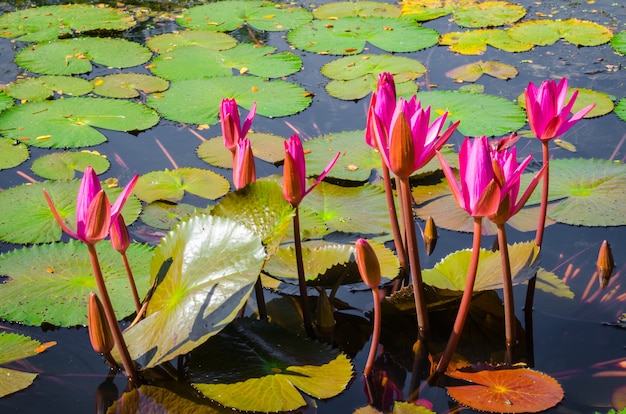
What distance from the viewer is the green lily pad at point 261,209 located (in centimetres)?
225

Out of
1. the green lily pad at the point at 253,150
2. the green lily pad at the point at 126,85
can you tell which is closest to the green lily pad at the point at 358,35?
the green lily pad at the point at 126,85

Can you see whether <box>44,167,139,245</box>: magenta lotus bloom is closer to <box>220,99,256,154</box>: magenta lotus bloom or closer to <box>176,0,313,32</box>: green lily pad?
<box>220,99,256,154</box>: magenta lotus bloom

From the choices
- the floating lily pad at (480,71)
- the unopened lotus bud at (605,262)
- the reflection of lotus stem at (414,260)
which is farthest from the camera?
the floating lily pad at (480,71)

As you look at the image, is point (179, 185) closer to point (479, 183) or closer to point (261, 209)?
point (261, 209)

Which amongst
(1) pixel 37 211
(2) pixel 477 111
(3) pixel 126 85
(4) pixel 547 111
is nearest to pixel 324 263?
(4) pixel 547 111

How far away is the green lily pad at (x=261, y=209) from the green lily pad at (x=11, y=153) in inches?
68.3

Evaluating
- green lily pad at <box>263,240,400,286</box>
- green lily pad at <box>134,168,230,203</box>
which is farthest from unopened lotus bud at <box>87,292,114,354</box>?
green lily pad at <box>134,168,230,203</box>

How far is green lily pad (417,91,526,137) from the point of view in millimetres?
3863

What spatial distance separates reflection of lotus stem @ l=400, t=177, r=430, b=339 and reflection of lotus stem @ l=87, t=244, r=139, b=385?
2.83ft

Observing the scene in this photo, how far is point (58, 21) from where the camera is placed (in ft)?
18.2

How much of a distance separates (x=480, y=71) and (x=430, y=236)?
6.72ft

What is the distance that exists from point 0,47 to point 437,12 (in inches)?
132

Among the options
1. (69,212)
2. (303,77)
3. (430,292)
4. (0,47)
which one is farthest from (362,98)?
(0,47)

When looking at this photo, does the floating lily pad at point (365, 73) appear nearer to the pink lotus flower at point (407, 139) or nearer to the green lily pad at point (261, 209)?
the green lily pad at point (261, 209)
